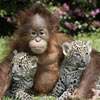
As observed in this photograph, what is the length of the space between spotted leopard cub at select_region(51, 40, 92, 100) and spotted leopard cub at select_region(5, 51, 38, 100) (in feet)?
1.12

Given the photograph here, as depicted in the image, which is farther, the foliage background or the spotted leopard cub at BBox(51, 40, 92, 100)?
the foliage background

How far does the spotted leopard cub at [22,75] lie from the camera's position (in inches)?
186

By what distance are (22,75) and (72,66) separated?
586mm

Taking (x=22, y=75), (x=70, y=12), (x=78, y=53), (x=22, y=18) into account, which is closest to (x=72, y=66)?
(x=78, y=53)

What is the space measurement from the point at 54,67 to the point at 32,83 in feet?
1.30

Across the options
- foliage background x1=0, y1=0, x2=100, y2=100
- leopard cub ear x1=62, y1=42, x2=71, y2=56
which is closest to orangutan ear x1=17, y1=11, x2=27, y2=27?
leopard cub ear x1=62, y1=42, x2=71, y2=56

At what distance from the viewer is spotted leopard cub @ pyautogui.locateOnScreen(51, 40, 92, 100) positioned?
186 inches

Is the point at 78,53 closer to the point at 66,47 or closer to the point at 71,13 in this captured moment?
the point at 66,47

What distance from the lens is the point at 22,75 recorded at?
4766mm

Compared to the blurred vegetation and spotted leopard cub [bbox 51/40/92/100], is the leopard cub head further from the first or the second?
the blurred vegetation

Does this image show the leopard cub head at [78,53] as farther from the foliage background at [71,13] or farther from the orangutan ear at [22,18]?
the foliage background at [71,13]

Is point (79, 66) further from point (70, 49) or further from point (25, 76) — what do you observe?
point (25, 76)

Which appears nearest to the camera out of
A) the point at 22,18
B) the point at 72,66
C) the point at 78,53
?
the point at 78,53

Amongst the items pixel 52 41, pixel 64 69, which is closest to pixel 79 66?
pixel 64 69
